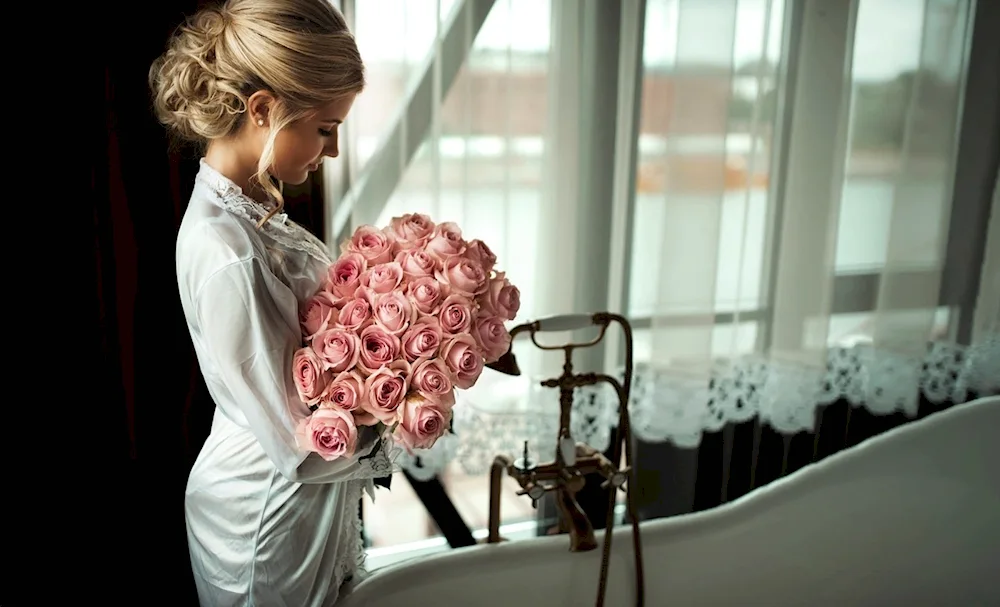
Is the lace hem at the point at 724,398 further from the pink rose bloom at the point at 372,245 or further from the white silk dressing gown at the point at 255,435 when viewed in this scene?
the pink rose bloom at the point at 372,245

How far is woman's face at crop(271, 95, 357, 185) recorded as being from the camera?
94 cm

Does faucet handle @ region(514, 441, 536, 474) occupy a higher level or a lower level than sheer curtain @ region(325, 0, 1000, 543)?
lower

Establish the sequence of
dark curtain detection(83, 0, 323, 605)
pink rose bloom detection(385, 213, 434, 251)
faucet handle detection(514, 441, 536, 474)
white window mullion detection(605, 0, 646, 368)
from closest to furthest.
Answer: pink rose bloom detection(385, 213, 434, 251) → dark curtain detection(83, 0, 323, 605) → faucet handle detection(514, 441, 536, 474) → white window mullion detection(605, 0, 646, 368)

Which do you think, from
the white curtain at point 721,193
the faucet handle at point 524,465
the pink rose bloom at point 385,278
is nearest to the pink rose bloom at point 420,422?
the pink rose bloom at point 385,278

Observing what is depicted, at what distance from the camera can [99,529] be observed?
1306mm

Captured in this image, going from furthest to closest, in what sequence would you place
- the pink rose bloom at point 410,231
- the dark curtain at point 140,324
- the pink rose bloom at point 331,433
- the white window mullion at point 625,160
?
1. the white window mullion at point 625,160
2. the dark curtain at point 140,324
3. the pink rose bloom at point 410,231
4. the pink rose bloom at point 331,433

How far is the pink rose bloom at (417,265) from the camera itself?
928 mm

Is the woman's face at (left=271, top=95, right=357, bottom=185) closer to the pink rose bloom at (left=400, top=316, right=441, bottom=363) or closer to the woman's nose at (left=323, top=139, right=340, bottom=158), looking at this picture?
the woman's nose at (left=323, top=139, right=340, bottom=158)

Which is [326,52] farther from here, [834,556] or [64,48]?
[834,556]

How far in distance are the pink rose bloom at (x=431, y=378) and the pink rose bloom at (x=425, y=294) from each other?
56mm

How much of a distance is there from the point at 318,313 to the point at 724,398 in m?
1.02

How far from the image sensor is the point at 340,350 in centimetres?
89

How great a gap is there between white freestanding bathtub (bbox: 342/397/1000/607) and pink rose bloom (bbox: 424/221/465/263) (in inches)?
21.9

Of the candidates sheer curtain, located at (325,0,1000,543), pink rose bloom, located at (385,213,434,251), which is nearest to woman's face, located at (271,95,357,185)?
pink rose bloom, located at (385,213,434,251)
